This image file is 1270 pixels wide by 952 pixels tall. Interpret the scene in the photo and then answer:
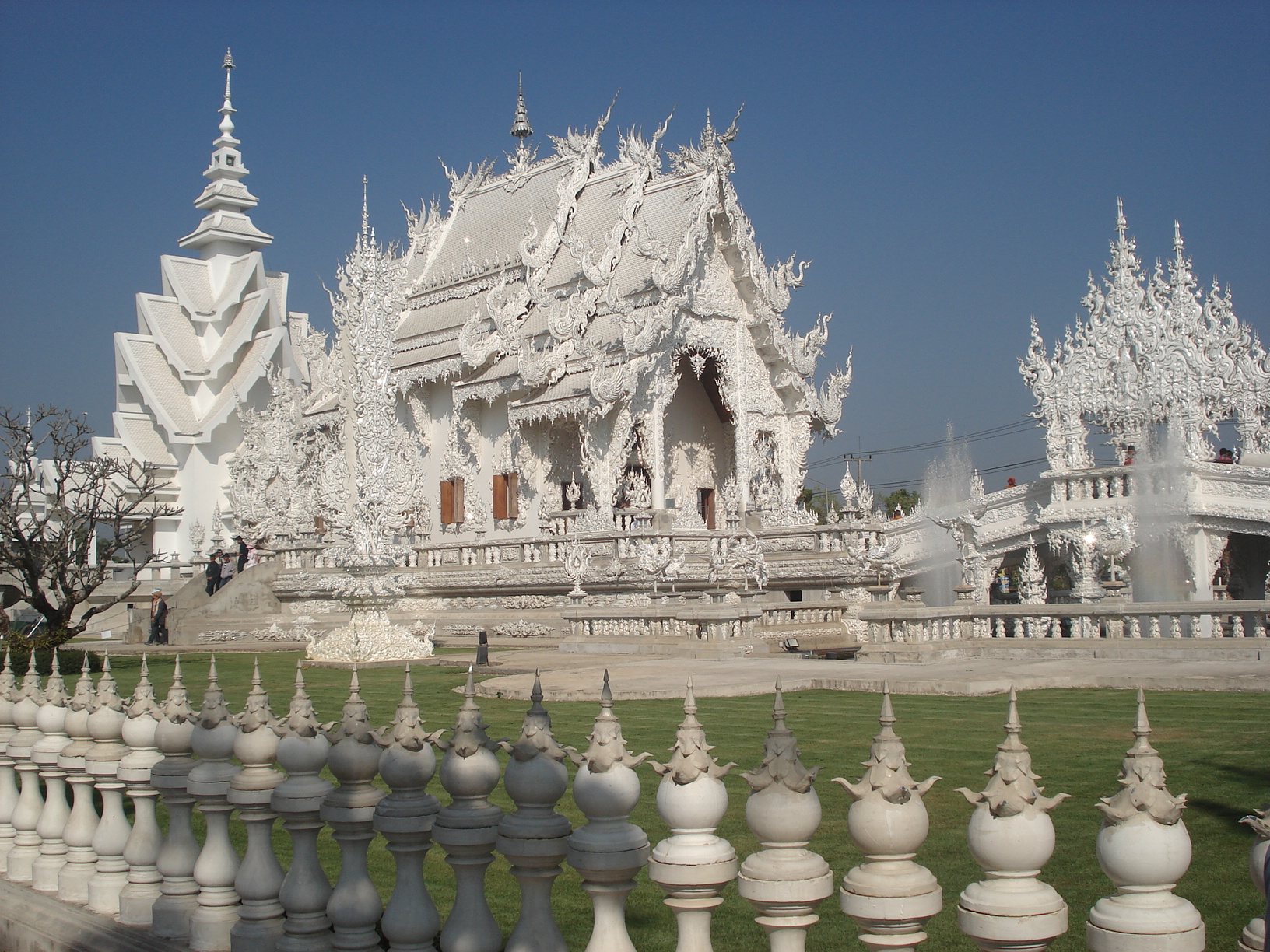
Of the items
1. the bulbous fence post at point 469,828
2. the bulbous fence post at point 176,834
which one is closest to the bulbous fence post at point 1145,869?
the bulbous fence post at point 469,828

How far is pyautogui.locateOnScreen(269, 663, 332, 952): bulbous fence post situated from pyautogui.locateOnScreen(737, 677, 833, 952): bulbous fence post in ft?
5.16

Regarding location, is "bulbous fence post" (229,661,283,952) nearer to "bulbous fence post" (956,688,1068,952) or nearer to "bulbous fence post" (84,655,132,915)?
"bulbous fence post" (84,655,132,915)

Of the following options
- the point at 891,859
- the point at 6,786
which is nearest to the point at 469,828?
the point at 891,859

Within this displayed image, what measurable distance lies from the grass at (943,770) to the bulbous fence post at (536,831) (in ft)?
2.45

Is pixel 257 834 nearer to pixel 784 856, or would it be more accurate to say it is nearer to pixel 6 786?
pixel 784 856

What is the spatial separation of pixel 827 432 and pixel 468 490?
8.99 m

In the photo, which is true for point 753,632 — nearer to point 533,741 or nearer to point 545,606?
point 545,606

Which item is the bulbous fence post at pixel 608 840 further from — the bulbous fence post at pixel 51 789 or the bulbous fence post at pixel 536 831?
the bulbous fence post at pixel 51 789

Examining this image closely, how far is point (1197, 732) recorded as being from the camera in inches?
328

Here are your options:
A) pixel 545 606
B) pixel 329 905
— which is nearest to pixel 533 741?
pixel 329 905

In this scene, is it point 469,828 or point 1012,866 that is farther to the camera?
point 469,828

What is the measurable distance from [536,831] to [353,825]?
28.6 inches

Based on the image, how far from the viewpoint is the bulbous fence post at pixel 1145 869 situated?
242 centimetres

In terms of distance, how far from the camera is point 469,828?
338 cm
